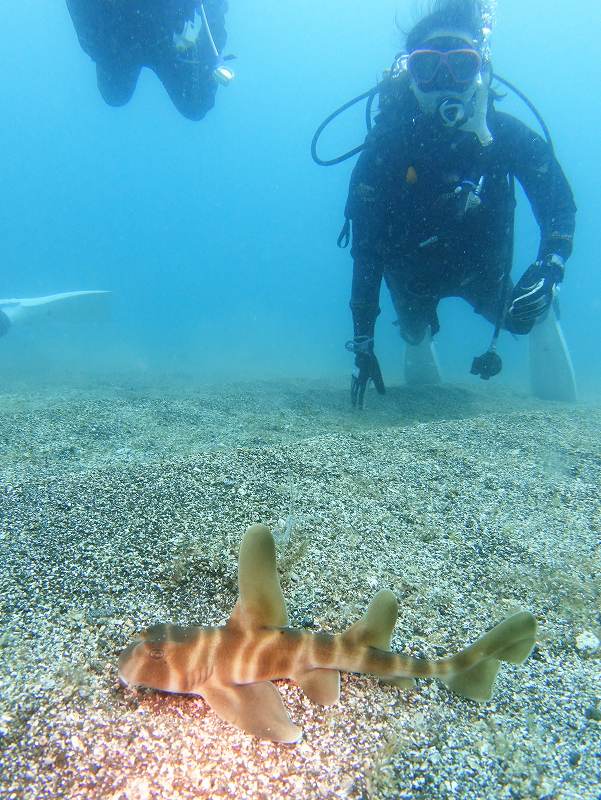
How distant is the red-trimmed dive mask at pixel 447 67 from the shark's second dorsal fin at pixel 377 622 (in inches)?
233

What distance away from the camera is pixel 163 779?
1.23 meters

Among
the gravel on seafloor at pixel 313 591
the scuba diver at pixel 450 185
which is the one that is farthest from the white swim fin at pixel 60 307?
the scuba diver at pixel 450 185

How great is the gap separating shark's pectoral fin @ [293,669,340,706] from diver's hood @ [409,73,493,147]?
5918mm

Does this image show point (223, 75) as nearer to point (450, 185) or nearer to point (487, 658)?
point (450, 185)

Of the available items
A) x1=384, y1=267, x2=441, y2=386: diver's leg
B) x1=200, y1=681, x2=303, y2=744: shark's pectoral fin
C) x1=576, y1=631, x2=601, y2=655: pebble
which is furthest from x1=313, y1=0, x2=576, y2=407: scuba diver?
x1=200, y1=681, x2=303, y2=744: shark's pectoral fin

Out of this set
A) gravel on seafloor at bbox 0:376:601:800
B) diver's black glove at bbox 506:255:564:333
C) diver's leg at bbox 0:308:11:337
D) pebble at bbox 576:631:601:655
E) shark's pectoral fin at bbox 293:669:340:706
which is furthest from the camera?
diver's leg at bbox 0:308:11:337

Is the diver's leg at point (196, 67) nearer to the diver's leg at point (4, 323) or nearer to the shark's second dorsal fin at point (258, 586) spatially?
the diver's leg at point (4, 323)

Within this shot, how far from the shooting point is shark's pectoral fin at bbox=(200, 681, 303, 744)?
1.31 m

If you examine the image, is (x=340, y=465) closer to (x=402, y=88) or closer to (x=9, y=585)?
(x=9, y=585)

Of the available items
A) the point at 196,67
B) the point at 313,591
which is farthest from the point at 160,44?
the point at 313,591

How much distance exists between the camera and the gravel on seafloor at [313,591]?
130 cm

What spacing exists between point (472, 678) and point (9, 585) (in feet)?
6.14

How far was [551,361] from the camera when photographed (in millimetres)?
7422

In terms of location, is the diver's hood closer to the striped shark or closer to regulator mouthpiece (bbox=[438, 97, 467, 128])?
regulator mouthpiece (bbox=[438, 97, 467, 128])
